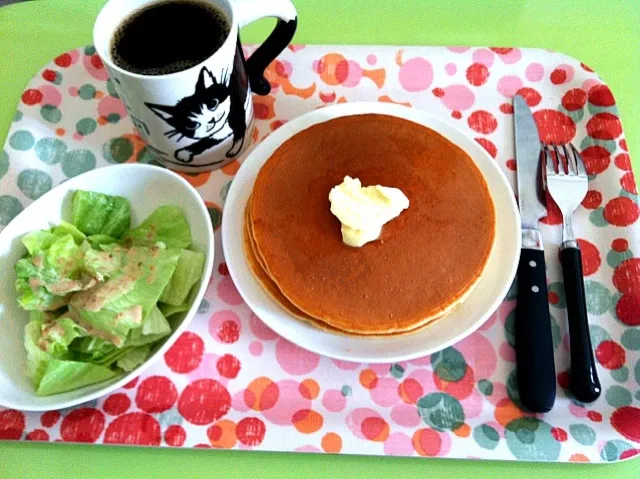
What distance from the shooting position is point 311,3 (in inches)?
55.8

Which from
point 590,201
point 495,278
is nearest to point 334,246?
point 495,278

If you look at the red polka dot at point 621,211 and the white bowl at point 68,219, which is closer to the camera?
the white bowl at point 68,219

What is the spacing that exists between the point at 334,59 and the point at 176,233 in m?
0.62

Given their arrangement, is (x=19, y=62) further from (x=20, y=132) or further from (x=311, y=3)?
(x=311, y=3)

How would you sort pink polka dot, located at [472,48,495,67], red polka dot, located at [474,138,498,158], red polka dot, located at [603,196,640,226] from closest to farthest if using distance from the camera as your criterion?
red polka dot, located at [603,196,640,226], red polka dot, located at [474,138,498,158], pink polka dot, located at [472,48,495,67]

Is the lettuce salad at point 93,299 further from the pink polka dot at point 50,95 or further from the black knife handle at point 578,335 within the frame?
the black knife handle at point 578,335

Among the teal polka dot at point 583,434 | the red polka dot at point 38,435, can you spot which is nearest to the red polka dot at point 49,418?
the red polka dot at point 38,435

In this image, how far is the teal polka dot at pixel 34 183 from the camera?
3.87ft

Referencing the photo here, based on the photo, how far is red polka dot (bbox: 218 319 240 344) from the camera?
1.03 m

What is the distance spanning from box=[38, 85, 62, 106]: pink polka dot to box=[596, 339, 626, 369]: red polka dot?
133 centimetres

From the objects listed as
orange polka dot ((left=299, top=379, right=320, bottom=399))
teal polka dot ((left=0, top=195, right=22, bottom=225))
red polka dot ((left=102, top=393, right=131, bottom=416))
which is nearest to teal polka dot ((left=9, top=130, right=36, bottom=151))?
teal polka dot ((left=0, top=195, right=22, bottom=225))

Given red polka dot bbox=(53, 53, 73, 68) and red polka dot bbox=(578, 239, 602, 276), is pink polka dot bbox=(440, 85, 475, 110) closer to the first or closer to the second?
red polka dot bbox=(578, 239, 602, 276)

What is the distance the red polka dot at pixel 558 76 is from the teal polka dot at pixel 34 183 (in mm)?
1216

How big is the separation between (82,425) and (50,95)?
31.9 inches
